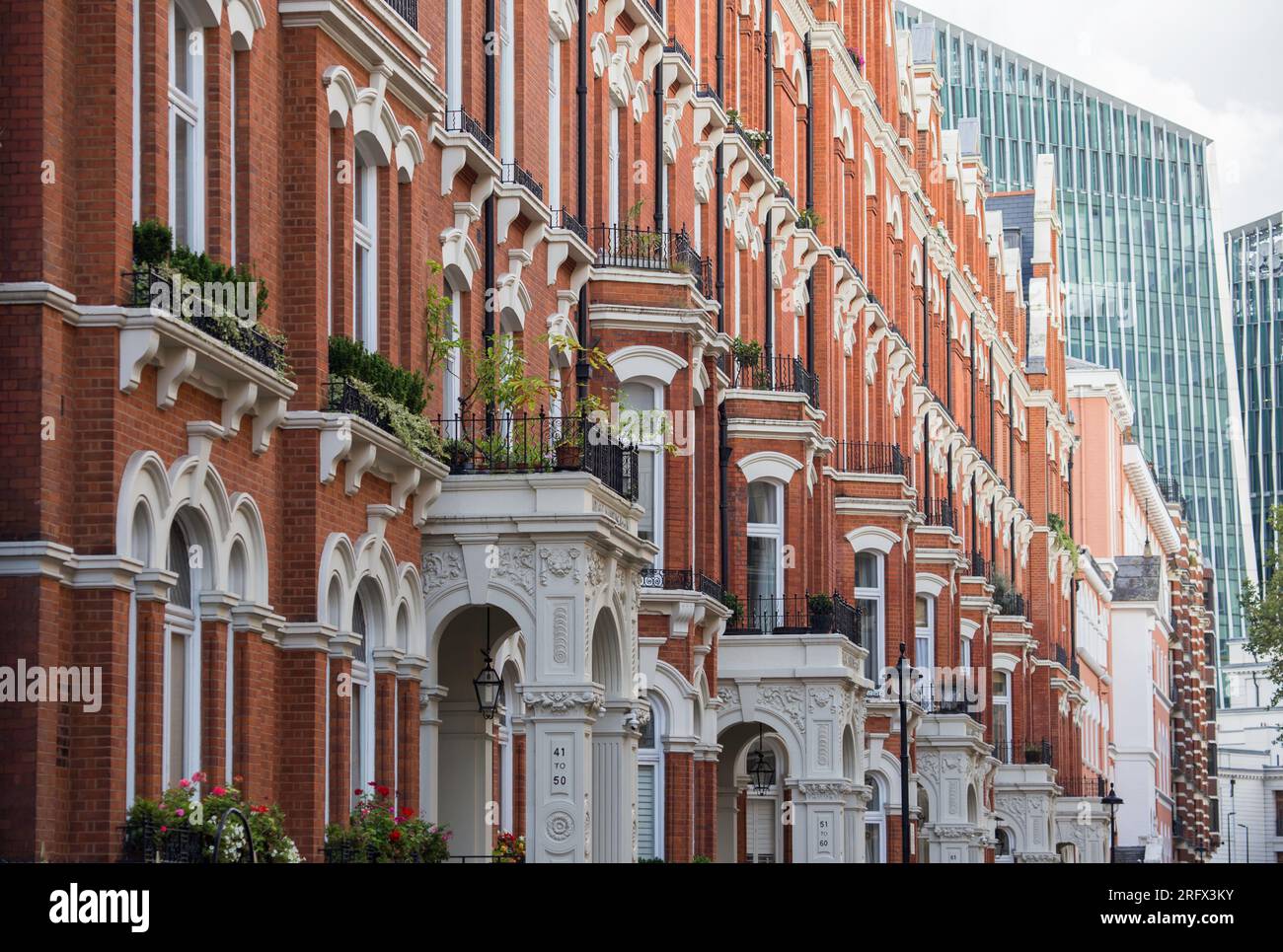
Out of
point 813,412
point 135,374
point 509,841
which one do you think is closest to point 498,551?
point 509,841

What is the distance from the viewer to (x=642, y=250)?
3312 cm

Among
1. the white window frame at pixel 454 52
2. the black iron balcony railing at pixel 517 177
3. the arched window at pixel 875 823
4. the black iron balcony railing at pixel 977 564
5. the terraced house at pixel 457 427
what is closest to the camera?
the terraced house at pixel 457 427

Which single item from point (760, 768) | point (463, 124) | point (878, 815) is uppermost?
point (463, 124)

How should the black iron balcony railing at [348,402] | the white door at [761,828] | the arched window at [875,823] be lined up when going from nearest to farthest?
1. the black iron balcony railing at [348,402]
2. the white door at [761,828]
3. the arched window at [875,823]

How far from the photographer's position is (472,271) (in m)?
26.7

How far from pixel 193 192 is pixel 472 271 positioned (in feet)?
26.0

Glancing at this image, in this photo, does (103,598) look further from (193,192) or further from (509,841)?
(509,841)

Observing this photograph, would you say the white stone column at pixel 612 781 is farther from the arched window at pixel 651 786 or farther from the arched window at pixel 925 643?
the arched window at pixel 925 643

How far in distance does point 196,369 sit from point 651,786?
54.6ft

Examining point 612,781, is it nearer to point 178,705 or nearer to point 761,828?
point 178,705

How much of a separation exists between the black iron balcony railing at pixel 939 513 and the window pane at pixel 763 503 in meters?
16.8

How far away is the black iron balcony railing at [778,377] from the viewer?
4052cm

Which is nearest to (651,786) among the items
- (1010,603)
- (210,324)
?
(210,324)
